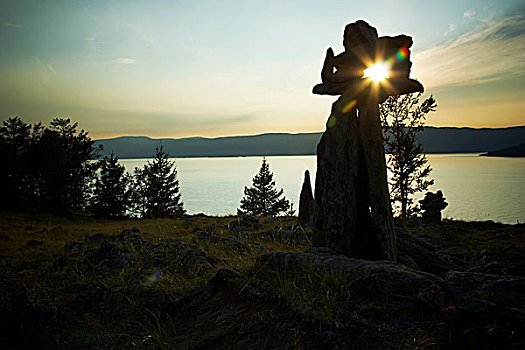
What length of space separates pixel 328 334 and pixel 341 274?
92 cm

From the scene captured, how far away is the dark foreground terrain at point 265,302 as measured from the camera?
106 inches

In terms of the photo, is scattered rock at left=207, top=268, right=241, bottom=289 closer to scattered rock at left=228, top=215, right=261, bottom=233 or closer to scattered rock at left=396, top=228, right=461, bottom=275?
scattered rock at left=396, top=228, right=461, bottom=275

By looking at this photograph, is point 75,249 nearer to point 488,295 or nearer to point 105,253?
point 105,253

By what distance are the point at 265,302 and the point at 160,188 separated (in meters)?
45.4

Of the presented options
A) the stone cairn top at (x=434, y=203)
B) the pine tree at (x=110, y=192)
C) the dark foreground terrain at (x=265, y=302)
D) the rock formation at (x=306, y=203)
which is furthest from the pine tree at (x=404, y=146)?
the pine tree at (x=110, y=192)

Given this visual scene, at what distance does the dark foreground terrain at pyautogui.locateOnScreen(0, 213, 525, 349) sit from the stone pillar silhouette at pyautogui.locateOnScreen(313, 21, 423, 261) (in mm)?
1072

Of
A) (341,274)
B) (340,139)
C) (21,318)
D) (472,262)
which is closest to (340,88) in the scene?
(340,139)

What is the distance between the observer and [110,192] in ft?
120

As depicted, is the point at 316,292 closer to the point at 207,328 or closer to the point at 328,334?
the point at 328,334

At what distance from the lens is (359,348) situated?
265 centimetres

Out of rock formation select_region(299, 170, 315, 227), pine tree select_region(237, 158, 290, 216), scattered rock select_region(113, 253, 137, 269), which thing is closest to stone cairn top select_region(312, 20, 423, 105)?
scattered rock select_region(113, 253, 137, 269)

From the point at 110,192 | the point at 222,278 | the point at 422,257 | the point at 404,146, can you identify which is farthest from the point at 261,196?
the point at 222,278

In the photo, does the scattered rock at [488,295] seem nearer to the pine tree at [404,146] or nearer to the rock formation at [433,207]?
the rock formation at [433,207]

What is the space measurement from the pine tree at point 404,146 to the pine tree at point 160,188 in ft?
104
